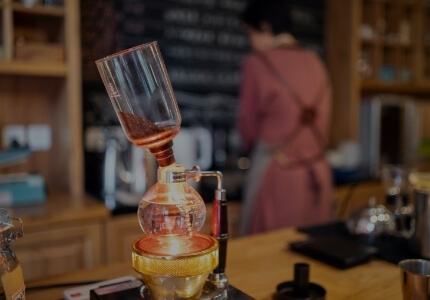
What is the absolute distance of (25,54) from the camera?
2068 mm

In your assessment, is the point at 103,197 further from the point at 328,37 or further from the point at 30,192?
the point at 328,37

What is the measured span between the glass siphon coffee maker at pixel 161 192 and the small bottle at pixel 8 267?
0.19m

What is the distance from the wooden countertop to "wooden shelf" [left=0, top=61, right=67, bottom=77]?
4.13 ft

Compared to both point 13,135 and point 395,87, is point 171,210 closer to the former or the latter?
point 13,135

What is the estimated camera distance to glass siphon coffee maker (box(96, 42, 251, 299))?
728 millimetres

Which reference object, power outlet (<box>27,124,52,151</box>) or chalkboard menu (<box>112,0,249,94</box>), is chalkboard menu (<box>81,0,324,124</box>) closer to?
chalkboard menu (<box>112,0,249,94</box>)

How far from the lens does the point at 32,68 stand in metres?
2.06

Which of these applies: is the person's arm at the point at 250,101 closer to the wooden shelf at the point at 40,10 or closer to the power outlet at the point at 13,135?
the wooden shelf at the point at 40,10

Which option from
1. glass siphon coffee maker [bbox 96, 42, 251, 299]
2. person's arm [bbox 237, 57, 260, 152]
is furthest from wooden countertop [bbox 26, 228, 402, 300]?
person's arm [bbox 237, 57, 260, 152]

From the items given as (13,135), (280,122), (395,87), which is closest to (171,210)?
(280,122)

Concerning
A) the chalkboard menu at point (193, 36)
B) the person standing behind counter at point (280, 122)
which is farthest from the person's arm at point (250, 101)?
the chalkboard menu at point (193, 36)

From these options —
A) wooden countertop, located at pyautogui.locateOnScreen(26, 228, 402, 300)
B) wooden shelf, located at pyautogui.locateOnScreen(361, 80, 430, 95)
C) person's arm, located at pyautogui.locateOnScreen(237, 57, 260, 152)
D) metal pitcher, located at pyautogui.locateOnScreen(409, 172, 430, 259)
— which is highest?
wooden shelf, located at pyautogui.locateOnScreen(361, 80, 430, 95)

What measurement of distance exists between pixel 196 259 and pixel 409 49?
11.7 ft

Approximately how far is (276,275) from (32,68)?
1546 millimetres
